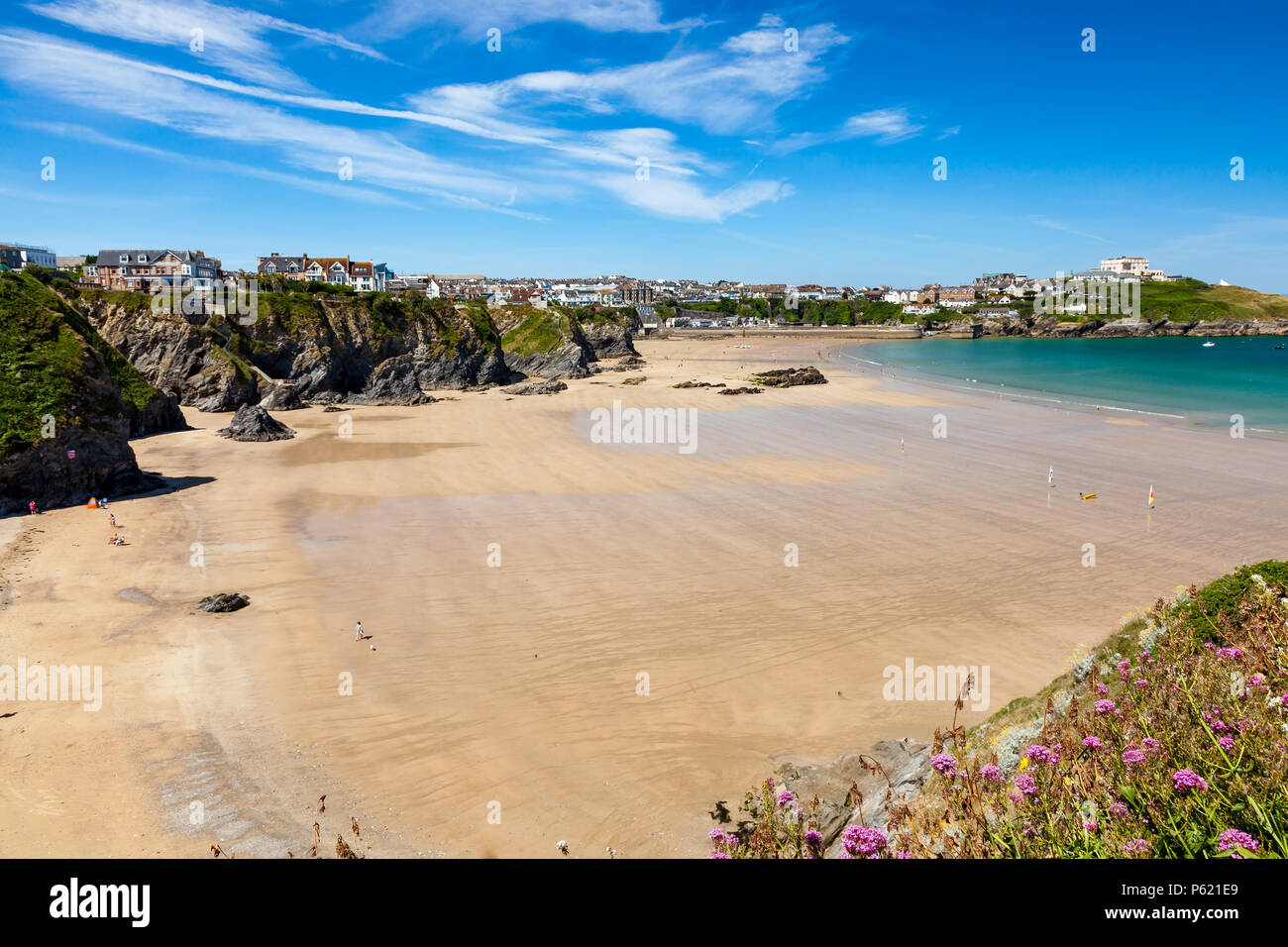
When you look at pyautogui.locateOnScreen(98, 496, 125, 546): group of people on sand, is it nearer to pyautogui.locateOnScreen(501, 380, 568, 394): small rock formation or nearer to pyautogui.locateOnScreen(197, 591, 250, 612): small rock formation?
pyautogui.locateOnScreen(197, 591, 250, 612): small rock formation

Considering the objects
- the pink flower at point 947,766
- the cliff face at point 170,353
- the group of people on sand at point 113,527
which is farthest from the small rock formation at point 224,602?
the cliff face at point 170,353

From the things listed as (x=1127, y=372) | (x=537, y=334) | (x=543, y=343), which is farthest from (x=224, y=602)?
(x=1127, y=372)

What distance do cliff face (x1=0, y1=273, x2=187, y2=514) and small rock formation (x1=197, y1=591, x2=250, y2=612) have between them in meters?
13.9

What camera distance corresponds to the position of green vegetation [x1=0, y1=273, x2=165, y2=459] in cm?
A: 2691

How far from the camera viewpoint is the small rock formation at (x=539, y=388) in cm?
6251

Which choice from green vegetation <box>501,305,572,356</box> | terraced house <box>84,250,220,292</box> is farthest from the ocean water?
terraced house <box>84,250,220,292</box>

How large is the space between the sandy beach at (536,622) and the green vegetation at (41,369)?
161 inches

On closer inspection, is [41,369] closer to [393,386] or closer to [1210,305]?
[393,386]

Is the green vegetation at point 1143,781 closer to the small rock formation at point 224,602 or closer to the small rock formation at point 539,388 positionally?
the small rock formation at point 224,602

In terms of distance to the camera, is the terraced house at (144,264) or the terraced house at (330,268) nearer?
the terraced house at (144,264)

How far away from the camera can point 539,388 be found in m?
63.4

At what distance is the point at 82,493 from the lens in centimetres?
2708

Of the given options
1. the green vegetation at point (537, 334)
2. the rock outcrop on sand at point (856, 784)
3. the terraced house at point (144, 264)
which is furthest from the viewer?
the terraced house at point (144, 264)

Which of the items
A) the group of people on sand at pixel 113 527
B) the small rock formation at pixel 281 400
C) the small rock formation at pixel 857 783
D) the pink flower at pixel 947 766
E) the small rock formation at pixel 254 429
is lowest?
the small rock formation at pixel 857 783
